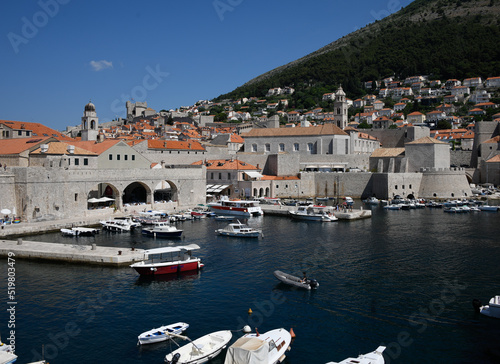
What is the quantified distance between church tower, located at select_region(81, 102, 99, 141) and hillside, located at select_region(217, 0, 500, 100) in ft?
269

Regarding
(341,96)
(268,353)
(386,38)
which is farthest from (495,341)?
(386,38)

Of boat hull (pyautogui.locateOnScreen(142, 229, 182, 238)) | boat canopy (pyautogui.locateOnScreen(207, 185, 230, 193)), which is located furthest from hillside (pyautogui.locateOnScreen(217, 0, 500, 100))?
boat hull (pyautogui.locateOnScreen(142, 229, 182, 238))

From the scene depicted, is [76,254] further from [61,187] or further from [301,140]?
[301,140]

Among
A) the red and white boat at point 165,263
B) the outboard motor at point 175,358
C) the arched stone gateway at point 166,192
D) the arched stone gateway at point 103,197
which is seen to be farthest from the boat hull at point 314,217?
the outboard motor at point 175,358

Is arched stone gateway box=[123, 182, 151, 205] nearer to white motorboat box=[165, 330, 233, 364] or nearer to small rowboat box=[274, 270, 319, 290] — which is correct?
small rowboat box=[274, 270, 319, 290]

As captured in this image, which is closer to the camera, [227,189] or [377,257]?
[377,257]

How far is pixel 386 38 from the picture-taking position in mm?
135250

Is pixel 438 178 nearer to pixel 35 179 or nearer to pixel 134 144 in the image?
pixel 134 144

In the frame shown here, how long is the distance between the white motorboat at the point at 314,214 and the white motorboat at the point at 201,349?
2055cm

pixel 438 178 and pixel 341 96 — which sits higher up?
pixel 341 96

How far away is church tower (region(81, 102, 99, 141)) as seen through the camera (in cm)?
4041

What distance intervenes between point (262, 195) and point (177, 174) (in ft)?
35.8

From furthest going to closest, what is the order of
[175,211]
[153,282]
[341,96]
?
[341,96] < [175,211] < [153,282]

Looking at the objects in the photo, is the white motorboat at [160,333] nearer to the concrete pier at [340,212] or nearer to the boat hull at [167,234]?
the boat hull at [167,234]
